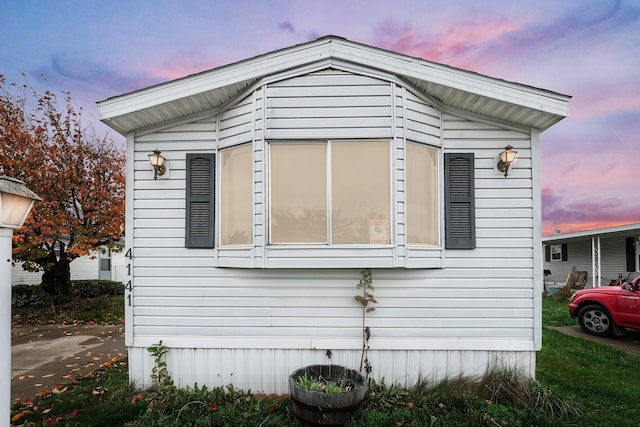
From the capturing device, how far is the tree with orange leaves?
25.6 ft

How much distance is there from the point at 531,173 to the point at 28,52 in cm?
1423

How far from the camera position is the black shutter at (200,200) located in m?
3.74

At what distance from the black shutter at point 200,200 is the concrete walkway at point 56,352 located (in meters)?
2.71

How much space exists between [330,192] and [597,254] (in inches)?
594

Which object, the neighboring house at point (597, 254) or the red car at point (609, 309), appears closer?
the red car at point (609, 309)

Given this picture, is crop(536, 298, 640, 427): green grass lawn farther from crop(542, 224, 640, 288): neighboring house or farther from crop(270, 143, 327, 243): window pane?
crop(542, 224, 640, 288): neighboring house

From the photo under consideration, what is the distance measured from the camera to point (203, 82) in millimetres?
3543

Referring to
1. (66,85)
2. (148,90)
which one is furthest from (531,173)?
(66,85)

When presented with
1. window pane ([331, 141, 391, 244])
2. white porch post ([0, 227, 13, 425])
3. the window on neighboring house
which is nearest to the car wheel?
window pane ([331, 141, 391, 244])

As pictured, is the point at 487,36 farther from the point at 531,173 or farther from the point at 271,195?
the point at 271,195

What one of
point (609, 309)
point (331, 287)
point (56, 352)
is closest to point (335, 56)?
point (331, 287)

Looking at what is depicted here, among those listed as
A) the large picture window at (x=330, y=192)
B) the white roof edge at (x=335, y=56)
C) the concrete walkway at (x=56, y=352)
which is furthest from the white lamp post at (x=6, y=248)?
the concrete walkway at (x=56, y=352)

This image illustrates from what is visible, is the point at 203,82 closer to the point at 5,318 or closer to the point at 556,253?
the point at 5,318

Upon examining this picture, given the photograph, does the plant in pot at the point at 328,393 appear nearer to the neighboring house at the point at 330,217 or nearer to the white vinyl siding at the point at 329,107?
the neighboring house at the point at 330,217
